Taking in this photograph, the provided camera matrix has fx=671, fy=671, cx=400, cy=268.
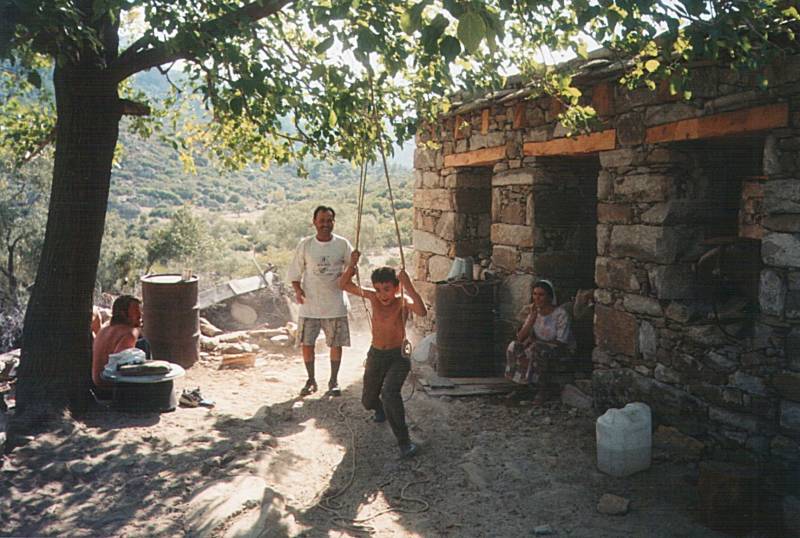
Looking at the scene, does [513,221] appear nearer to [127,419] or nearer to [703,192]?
[703,192]

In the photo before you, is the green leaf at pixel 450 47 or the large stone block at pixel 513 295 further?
the large stone block at pixel 513 295

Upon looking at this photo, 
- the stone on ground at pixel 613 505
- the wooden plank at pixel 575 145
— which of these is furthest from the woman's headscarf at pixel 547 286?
the stone on ground at pixel 613 505

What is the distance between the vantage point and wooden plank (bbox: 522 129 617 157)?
5637 millimetres

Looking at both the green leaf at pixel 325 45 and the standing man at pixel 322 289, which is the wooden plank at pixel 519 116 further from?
the green leaf at pixel 325 45

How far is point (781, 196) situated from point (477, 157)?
3797 millimetres

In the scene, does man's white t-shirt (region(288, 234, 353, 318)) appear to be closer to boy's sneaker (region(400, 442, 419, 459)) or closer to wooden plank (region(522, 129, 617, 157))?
boy's sneaker (region(400, 442, 419, 459))

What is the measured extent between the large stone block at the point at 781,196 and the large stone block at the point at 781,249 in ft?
0.51

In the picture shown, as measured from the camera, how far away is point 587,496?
4.39 metres

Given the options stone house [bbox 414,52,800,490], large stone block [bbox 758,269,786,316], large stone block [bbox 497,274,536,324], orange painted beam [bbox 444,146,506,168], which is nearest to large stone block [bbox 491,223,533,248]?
stone house [bbox 414,52,800,490]

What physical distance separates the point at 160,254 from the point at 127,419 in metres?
10.3

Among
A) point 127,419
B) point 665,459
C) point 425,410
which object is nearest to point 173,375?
point 127,419

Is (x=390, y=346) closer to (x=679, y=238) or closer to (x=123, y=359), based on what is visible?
(x=123, y=359)

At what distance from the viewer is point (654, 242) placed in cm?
520

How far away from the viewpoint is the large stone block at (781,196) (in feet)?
13.4
